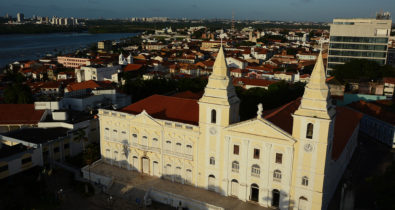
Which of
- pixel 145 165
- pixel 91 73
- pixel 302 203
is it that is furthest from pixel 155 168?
pixel 91 73

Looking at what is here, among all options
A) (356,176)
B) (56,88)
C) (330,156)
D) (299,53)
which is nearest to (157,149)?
(330,156)

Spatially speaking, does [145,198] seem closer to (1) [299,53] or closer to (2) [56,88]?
(2) [56,88]

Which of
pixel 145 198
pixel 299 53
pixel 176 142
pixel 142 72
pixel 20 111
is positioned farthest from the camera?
pixel 299 53

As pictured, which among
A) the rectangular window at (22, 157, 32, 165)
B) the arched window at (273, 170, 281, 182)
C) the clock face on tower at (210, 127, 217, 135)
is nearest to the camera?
the arched window at (273, 170, 281, 182)

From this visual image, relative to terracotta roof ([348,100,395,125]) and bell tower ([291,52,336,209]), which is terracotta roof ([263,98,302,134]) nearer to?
bell tower ([291,52,336,209])

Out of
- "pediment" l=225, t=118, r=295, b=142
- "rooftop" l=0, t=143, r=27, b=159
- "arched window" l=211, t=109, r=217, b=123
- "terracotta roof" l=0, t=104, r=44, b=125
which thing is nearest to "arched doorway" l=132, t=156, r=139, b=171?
"arched window" l=211, t=109, r=217, b=123
